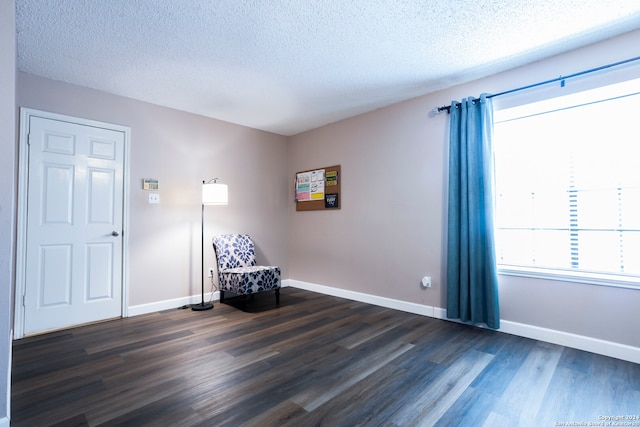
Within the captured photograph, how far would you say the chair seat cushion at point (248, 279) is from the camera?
3.62 metres

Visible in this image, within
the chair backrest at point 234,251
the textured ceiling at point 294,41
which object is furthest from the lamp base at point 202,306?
the textured ceiling at point 294,41

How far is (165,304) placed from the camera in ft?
12.1

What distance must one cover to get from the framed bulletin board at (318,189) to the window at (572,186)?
201 centimetres

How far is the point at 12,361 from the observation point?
7.55 ft

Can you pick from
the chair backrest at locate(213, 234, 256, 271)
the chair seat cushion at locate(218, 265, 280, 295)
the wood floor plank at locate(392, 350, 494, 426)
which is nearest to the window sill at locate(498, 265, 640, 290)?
the wood floor plank at locate(392, 350, 494, 426)

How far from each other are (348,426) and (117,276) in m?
2.99

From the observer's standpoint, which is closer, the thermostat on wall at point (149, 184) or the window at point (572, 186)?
the window at point (572, 186)

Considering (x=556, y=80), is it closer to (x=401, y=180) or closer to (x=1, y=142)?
(x=401, y=180)

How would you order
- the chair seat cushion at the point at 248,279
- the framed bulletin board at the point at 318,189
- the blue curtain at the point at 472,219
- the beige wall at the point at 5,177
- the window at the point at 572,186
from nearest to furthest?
the beige wall at the point at 5,177 → the window at the point at 572,186 → the blue curtain at the point at 472,219 → the chair seat cushion at the point at 248,279 → the framed bulletin board at the point at 318,189

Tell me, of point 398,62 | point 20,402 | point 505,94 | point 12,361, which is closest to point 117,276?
point 12,361

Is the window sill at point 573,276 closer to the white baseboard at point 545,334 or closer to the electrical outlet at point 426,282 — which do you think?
the white baseboard at point 545,334

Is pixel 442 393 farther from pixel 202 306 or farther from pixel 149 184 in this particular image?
pixel 149 184

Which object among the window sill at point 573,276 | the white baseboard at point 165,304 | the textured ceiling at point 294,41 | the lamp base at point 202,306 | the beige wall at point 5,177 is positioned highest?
the textured ceiling at point 294,41

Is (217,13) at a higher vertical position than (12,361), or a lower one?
higher
